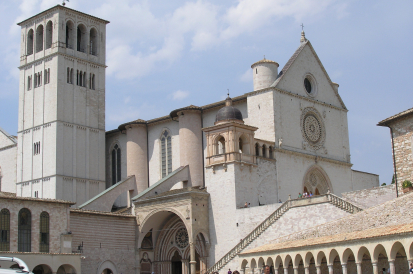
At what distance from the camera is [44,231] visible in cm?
3400

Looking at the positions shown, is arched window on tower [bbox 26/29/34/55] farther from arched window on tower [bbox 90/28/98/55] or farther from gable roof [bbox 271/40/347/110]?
gable roof [bbox 271/40/347/110]

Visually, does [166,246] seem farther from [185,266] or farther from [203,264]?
[203,264]

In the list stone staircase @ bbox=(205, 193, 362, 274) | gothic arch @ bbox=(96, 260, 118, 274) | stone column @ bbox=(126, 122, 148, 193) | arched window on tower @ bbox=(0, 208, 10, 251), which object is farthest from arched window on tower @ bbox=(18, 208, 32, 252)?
stone column @ bbox=(126, 122, 148, 193)

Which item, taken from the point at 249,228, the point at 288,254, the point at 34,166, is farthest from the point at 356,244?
the point at 34,166

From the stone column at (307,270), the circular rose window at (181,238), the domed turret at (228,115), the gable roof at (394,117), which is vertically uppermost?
the domed turret at (228,115)

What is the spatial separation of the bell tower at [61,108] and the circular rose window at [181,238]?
405 inches

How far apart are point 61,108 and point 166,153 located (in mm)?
8951

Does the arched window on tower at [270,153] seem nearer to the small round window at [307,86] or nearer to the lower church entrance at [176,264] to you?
the small round window at [307,86]

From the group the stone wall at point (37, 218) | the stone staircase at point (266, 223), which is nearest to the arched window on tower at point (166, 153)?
the stone wall at point (37, 218)

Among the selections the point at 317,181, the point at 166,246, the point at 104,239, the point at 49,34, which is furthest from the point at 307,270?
the point at 49,34

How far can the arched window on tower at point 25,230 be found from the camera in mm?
32875

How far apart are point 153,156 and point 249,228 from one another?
14.0 metres

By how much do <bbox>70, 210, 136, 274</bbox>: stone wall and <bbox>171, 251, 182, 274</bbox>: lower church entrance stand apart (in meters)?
3.17

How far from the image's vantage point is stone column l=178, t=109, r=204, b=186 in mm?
43500
